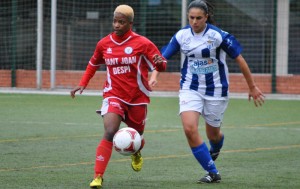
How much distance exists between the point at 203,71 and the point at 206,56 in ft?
0.51

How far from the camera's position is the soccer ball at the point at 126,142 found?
764cm

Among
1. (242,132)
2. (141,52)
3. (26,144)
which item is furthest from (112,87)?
(242,132)

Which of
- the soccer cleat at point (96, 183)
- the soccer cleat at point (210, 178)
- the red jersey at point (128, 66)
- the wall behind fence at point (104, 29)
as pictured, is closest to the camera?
the soccer cleat at point (96, 183)

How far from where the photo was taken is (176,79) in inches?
904

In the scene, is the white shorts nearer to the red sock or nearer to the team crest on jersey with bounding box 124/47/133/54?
the team crest on jersey with bounding box 124/47/133/54

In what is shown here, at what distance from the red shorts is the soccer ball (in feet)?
0.84

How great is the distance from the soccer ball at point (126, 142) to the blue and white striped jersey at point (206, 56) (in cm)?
86

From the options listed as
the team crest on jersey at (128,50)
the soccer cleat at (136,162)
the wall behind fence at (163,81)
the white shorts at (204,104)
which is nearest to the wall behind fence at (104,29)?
the wall behind fence at (163,81)

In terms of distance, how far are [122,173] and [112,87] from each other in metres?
1.02

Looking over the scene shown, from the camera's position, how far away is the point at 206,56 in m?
8.16

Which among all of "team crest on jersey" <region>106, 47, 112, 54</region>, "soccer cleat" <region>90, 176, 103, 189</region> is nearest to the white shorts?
"team crest on jersey" <region>106, 47, 112, 54</region>

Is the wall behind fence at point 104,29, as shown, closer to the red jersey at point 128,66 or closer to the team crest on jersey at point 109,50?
the red jersey at point 128,66

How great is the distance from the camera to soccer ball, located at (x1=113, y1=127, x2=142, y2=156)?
25.1ft

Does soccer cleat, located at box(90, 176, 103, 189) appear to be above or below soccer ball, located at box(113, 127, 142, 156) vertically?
below
